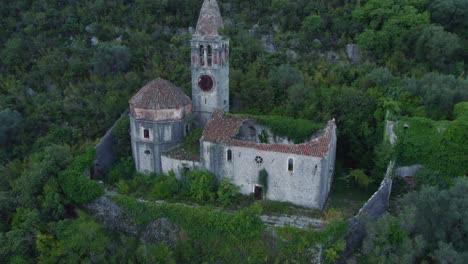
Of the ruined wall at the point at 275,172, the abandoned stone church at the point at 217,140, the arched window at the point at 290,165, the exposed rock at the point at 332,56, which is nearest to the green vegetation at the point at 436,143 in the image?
the abandoned stone church at the point at 217,140

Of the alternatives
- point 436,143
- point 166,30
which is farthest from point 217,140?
point 166,30

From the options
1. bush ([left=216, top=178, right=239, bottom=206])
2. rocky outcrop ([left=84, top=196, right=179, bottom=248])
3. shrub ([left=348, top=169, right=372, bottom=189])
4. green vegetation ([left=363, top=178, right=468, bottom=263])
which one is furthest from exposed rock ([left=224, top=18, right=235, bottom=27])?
green vegetation ([left=363, top=178, right=468, bottom=263])

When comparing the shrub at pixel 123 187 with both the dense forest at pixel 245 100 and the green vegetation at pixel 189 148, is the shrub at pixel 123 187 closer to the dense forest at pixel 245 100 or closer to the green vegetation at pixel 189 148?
the dense forest at pixel 245 100

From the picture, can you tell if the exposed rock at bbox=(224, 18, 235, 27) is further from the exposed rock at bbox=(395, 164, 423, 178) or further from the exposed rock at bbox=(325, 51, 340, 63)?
the exposed rock at bbox=(395, 164, 423, 178)

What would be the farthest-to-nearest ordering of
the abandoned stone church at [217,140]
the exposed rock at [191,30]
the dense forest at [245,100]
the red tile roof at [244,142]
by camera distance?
the exposed rock at [191,30], the abandoned stone church at [217,140], the red tile roof at [244,142], the dense forest at [245,100]

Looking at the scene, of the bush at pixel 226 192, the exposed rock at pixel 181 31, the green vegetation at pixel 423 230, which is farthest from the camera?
the exposed rock at pixel 181 31

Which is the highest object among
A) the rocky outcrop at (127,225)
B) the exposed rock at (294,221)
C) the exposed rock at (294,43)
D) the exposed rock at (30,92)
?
the exposed rock at (294,43)

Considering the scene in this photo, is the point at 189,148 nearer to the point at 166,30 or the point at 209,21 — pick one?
the point at 209,21
